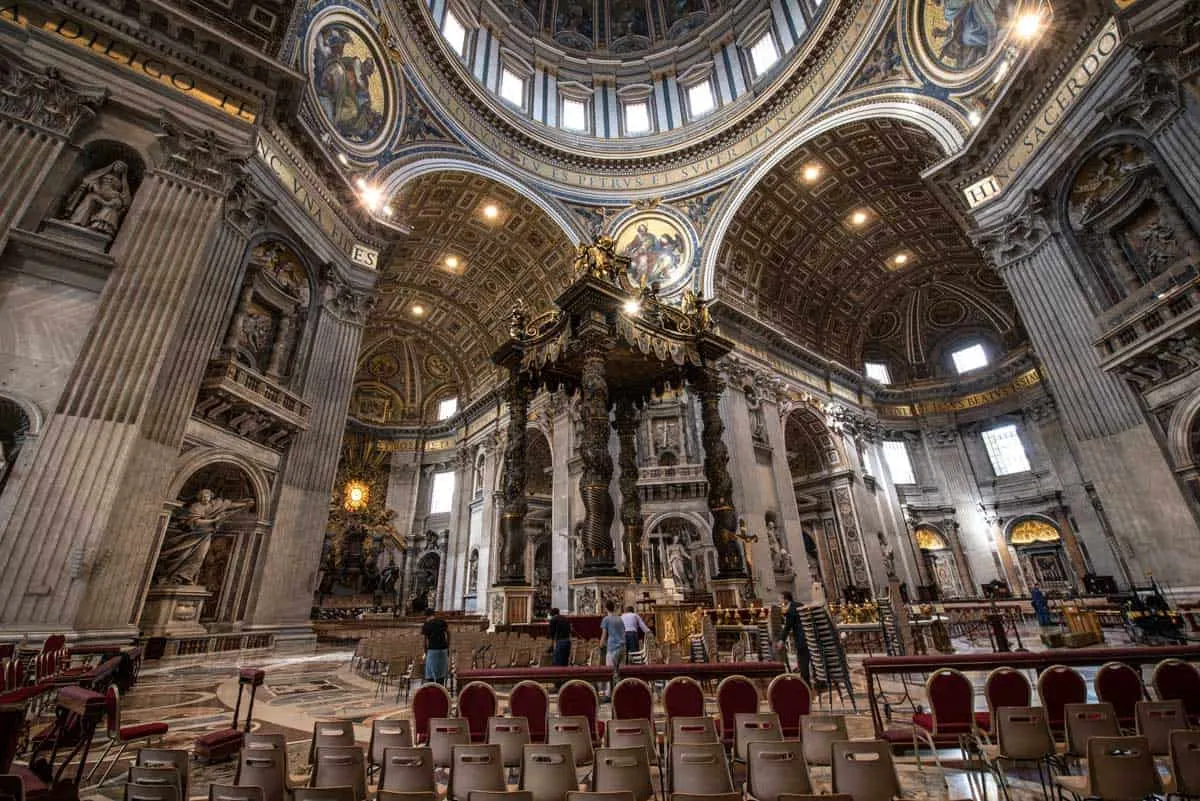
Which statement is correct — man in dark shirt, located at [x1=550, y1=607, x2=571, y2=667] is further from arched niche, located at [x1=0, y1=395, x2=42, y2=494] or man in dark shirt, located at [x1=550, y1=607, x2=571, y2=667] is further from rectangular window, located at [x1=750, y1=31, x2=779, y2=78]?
rectangular window, located at [x1=750, y1=31, x2=779, y2=78]

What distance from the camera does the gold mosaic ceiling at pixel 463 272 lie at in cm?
1794

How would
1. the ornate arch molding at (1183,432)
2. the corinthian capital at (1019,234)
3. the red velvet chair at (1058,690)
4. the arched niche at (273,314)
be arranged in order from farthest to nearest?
1. the corinthian capital at (1019,234)
2. the arched niche at (273,314)
3. the ornate arch molding at (1183,432)
4. the red velvet chair at (1058,690)

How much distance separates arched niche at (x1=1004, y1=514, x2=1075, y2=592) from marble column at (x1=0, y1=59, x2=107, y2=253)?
3058 cm

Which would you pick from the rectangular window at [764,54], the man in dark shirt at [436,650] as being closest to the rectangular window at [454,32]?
the rectangular window at [764,54]

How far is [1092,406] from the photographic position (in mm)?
9750

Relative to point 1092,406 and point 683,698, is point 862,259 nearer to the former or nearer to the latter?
point 1092,406

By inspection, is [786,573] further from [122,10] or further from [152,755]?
[122,10]

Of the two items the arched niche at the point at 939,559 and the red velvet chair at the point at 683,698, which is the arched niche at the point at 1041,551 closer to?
the arched niche at the point at 939,559

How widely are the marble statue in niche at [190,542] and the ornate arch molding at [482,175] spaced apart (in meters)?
9.47

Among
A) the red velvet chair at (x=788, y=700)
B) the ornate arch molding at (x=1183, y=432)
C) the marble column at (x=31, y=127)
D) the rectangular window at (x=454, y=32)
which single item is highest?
the rectangular window at (x=454, y=32)

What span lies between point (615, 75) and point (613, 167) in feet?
17.9

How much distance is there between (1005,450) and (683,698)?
25.9m

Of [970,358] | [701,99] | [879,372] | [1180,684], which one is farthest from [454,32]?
[970,358]

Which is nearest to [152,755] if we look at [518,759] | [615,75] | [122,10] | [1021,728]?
[518,759]
